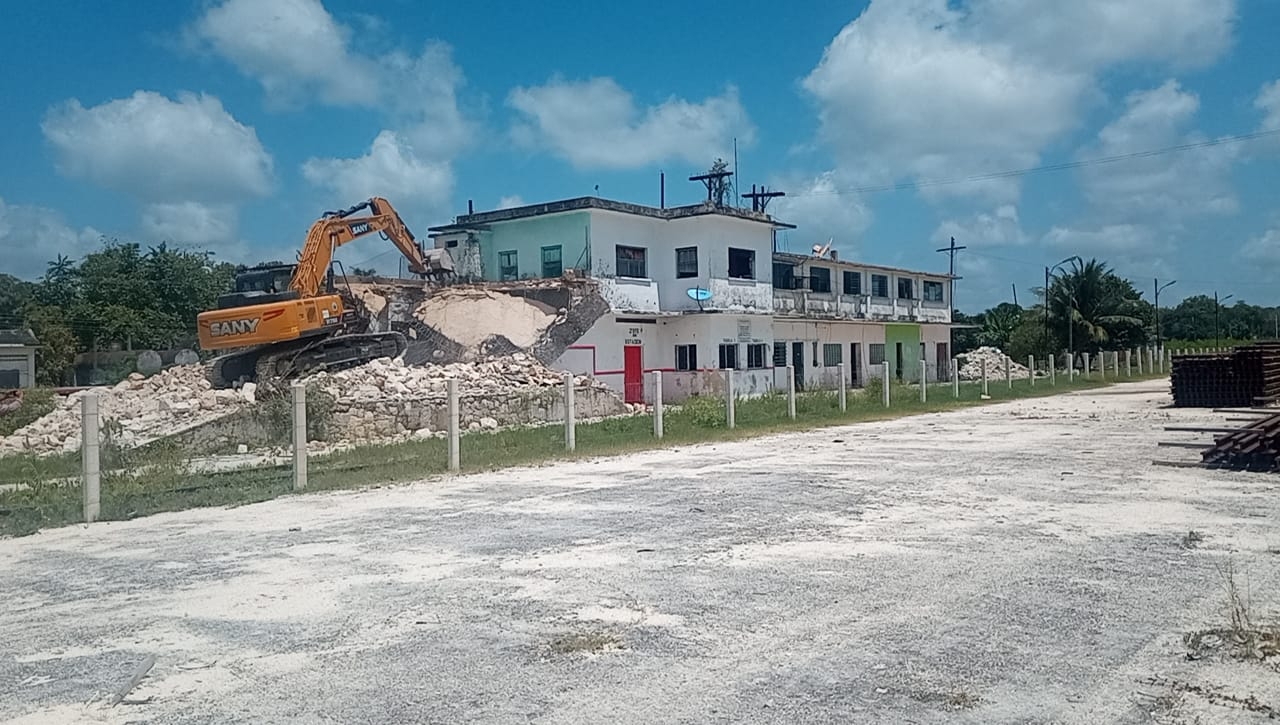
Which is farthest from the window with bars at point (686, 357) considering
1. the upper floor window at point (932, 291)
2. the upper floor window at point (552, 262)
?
the upper floor window at point (932, 291)

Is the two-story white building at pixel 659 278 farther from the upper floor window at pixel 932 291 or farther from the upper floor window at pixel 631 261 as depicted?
the upper floor window at pixel 932 291

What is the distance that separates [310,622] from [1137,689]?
511 centimetres

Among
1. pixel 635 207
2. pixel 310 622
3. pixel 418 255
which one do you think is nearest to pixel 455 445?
pixel 310 622

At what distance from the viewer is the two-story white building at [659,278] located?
3722cm

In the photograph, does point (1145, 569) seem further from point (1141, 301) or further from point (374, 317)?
point (1141, 301)

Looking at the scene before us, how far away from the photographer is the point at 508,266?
131 feet

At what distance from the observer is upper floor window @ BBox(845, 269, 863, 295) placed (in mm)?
49219

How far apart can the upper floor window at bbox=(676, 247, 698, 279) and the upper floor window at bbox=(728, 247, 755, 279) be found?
160 centimetres

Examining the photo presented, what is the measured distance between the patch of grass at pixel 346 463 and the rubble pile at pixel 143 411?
2.04 metres

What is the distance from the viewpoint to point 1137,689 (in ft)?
17.7

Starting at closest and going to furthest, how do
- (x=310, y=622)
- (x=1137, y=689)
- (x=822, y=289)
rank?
(x=1137, y=689), (x=310, y=622), (x=822, y=289)

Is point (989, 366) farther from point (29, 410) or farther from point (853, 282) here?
point (29, 410)

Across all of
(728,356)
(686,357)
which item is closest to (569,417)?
(686,357)

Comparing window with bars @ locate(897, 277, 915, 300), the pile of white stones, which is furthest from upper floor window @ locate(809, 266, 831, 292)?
the pile of white stones
